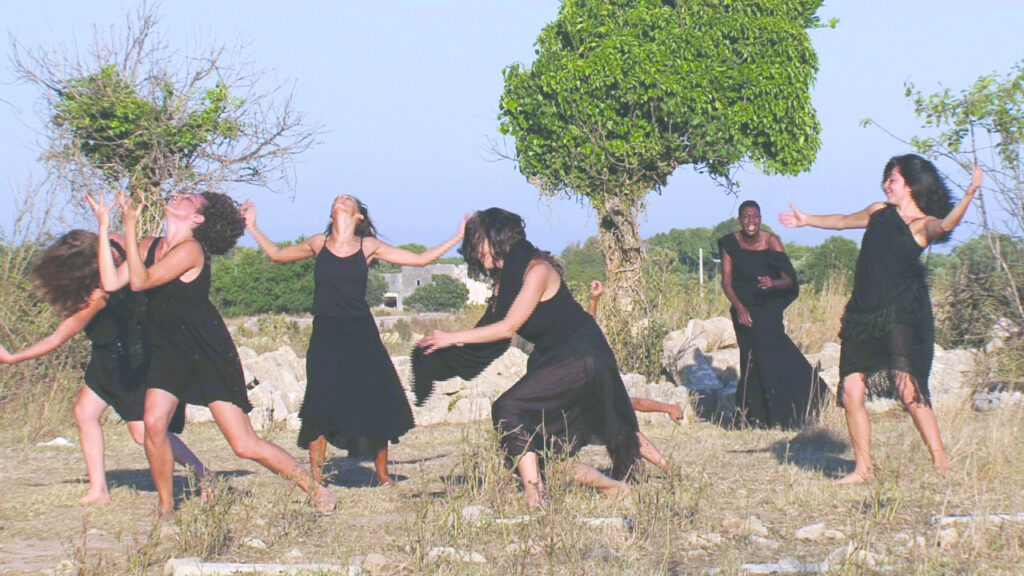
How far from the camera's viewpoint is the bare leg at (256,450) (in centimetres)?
584

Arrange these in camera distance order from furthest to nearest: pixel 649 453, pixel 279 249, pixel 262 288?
pixel 262 288
pixel 279 249
pixel 649 453

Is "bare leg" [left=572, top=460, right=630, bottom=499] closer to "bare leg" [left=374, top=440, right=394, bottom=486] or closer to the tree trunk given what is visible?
"bare leg" [left=374, top=440, right=394, bottom=486]

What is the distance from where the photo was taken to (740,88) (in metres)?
17.6

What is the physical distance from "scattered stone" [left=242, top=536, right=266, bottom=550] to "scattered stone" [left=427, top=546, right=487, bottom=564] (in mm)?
818

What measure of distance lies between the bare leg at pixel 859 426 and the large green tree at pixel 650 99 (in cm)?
1057

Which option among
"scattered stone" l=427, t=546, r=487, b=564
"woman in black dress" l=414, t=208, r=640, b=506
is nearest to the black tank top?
"woman in black dress" l=414, t=208, r=640, b=506

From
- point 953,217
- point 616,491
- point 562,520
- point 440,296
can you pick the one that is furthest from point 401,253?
point 440,296

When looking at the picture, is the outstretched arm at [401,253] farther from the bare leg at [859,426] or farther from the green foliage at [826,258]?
the green foliage at [826,258]

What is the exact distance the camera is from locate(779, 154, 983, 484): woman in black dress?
6336 mm

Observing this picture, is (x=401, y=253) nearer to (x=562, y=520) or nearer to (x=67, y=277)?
(x=67, y=277)

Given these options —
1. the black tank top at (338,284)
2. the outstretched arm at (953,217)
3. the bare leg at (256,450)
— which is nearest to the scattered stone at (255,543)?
the bare leg at (256,450)

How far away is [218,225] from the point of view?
620cm

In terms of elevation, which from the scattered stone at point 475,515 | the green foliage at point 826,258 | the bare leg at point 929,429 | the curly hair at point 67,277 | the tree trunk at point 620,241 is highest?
the green foliage at point 826,258

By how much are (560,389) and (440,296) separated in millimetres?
41241
